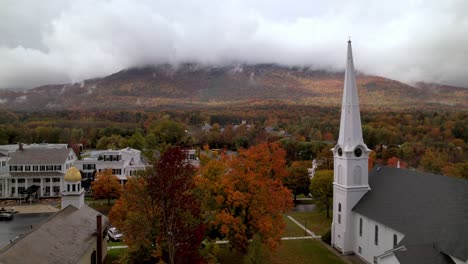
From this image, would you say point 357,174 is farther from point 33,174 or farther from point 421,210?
point 33,174

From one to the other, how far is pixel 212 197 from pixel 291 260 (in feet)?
26.1

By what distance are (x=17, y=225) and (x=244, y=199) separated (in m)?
27.4

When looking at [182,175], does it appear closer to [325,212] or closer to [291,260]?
[291,260]

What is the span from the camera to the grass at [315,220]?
36.4 meters

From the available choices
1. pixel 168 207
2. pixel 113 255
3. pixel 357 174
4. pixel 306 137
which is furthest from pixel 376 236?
pixel 306 137

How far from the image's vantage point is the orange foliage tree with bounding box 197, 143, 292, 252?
24734 mm

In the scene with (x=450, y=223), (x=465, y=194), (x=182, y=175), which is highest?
(x=182, y=175)

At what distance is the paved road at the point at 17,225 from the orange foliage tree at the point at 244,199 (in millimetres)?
19134

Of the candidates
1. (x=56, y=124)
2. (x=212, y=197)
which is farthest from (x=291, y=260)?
(x=56, y=124)

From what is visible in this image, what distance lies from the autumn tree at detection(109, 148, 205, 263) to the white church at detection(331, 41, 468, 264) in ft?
38.0

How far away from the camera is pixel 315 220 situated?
39.8m

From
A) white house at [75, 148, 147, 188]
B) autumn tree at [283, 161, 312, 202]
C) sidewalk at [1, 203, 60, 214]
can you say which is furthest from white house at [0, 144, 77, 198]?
autumn tree at [283, 161, 312, 202]

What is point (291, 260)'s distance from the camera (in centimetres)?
2778

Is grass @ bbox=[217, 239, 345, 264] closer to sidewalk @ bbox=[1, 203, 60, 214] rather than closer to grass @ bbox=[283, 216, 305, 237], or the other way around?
grass @ bbox=[283, 216, 305, 237]
